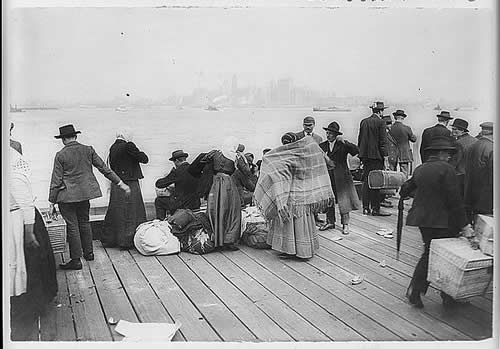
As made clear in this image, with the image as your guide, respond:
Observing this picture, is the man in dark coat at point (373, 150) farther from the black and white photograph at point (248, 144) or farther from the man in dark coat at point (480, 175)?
the man in dark coat at point (480, 175)

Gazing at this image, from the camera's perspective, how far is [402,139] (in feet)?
12.8

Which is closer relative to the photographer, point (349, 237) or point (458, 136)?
point (458, 136)

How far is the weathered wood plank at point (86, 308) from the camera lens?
141 inches

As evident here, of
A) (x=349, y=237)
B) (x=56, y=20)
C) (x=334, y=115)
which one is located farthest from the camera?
(x=349, y=237)

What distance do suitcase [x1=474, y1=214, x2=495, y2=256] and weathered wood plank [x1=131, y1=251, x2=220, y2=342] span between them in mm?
1663

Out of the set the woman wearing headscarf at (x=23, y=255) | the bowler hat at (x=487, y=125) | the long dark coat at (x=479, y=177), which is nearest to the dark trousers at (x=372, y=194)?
the long dark coat at (x=479, y=177)

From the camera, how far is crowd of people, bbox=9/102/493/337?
3.68 meters

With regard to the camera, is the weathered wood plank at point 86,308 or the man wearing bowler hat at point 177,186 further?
the man wearing bowler hat at point 177,186

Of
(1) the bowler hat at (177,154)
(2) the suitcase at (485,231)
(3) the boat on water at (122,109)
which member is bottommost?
(2) the suitcase at (485,231)

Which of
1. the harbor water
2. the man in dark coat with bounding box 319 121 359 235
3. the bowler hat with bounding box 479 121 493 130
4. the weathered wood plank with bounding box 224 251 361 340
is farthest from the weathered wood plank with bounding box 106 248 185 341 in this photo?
the bowler hat with bounding box 479 121 493 130

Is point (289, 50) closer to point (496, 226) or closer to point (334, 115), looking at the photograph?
point (334, 115)

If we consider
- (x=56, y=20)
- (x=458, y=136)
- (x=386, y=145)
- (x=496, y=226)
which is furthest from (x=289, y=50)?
(x=496, y=226)

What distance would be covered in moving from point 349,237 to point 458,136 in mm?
993

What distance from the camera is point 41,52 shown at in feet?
11.8
